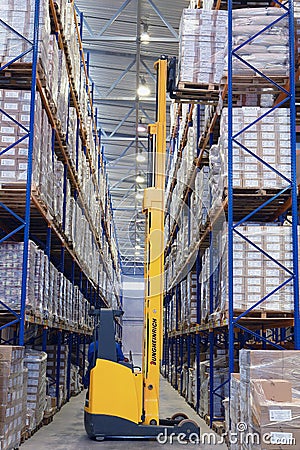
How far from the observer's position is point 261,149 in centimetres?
744

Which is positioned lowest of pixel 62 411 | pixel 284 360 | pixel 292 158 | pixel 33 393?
pixel 62 411

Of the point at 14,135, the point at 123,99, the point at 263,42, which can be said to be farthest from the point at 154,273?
the point at 123,99

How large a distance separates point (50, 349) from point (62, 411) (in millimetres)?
1228

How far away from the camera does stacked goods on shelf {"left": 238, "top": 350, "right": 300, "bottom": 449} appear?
16.2 feet

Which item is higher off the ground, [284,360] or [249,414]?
[284,360]

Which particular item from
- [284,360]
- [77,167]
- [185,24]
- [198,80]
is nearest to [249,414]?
[284,360]

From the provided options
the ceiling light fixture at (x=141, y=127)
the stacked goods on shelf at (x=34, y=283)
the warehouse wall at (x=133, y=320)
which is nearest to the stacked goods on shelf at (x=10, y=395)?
the stacked goods on shelf at (x=34, y=283)

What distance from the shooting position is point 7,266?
7.27 metres

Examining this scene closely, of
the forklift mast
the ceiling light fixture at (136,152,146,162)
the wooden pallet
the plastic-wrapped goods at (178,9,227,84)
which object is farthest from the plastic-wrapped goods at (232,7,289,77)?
the ceiling light fixture at (136,152,146,162)

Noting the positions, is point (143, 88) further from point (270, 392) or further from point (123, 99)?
point (270, 392)

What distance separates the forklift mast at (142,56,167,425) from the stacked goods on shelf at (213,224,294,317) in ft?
3.31

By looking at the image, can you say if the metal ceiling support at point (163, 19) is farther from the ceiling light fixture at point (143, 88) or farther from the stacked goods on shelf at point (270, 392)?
the stacked goods on shelf at point (270, 392)

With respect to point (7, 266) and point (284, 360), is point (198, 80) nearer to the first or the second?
point (7, 266)

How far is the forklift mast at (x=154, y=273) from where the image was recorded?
24.6 ft
